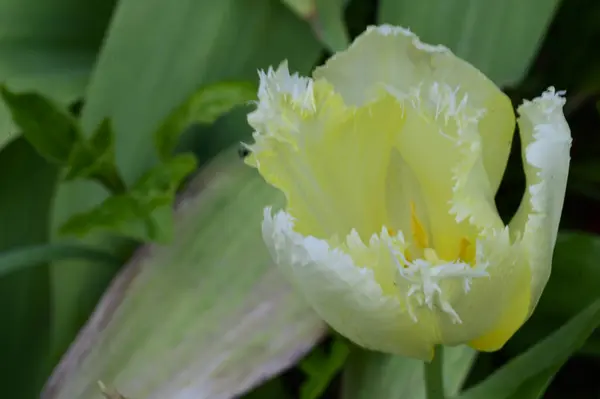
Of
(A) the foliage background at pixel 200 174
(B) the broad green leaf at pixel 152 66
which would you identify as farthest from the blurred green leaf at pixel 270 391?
(B) the broad green leaf at pixel 152 66

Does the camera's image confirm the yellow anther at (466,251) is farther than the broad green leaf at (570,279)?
No

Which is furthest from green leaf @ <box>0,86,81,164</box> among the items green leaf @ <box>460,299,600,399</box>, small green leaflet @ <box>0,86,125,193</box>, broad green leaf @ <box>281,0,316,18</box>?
green leaf @ <box>460,299,600,399</box>

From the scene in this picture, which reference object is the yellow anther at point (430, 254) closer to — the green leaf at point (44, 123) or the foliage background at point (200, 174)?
the foliage background at point (200, 174)

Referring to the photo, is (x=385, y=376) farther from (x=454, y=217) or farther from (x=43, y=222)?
(x=43, y=222)

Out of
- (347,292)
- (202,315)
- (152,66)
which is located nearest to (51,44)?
(152,66)

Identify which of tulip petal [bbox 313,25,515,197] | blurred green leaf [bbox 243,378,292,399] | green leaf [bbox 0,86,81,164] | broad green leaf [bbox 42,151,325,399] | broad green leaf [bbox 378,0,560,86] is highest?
tulip petal [bbox 313,25,515,197]

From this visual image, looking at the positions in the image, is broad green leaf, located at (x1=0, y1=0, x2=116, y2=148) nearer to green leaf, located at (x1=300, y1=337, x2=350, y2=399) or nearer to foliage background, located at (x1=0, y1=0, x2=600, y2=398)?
foliage background, located at (x1=0, y1=0, x2=600, y2=398)

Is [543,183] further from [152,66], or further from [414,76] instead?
[152,66]
